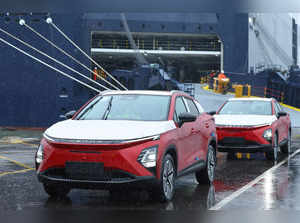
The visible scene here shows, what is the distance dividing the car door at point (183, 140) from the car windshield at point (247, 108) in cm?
592

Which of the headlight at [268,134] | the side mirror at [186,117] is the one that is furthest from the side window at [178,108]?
the headlight at [268,134]

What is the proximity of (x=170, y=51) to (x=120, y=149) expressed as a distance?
116 feet

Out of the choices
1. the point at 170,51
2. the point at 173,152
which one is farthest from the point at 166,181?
the point at 170,51

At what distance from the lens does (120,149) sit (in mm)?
6621

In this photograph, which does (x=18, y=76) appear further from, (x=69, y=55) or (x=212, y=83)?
(x=212, y=83)

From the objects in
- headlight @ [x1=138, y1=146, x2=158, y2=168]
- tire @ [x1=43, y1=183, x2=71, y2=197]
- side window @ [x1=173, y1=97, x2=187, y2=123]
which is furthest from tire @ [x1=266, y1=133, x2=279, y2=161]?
headlight @ [x1=138, y1=146, x2=158, y2=168]

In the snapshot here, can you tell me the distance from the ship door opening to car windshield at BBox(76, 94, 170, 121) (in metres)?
26.6

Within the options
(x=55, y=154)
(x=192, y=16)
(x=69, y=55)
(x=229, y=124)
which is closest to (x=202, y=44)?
(x=192, y=16)

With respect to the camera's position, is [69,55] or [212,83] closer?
[69,55]

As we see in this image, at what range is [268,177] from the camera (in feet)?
32.9

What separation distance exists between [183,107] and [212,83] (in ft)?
102

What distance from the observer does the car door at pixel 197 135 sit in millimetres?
8391

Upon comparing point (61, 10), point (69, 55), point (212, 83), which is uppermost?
point (61, 10)

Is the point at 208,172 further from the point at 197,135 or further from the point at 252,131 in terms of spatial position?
the point at 252,131
